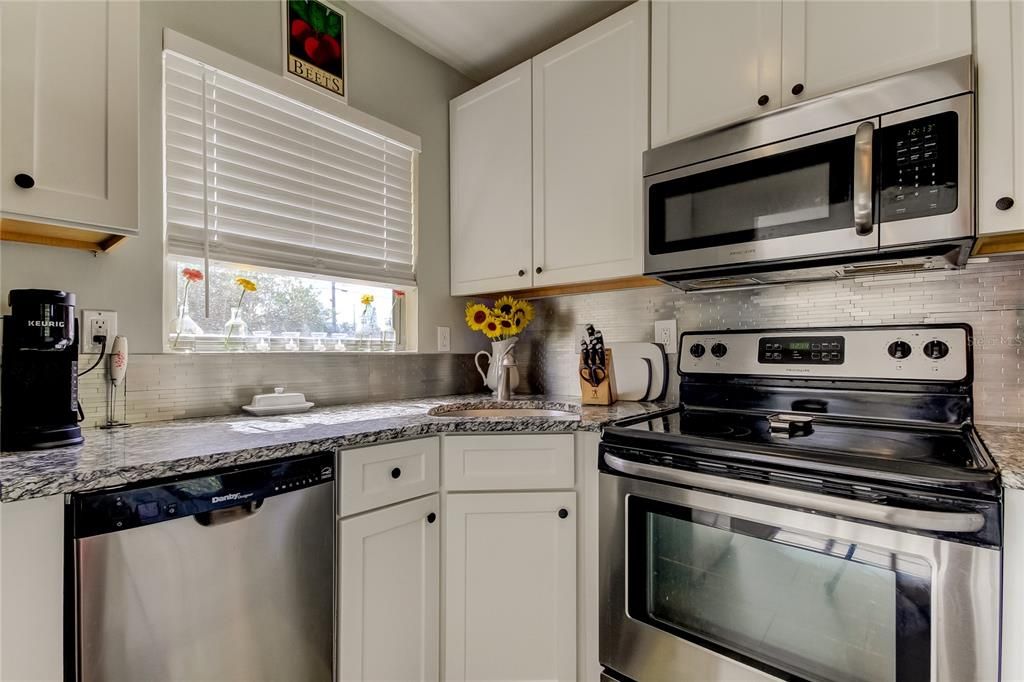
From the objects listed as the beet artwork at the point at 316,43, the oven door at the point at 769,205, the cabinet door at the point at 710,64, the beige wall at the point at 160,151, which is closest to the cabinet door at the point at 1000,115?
the oven door at the point at 769,205

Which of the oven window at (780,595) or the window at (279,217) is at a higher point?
the window at (279,217)

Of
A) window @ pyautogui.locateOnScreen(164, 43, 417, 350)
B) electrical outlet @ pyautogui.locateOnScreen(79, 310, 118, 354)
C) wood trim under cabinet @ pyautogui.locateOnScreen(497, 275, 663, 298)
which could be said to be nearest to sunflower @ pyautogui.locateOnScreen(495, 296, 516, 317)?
wood trim under cabinet @ pyautogui.locateOnScreen(497, 275, 663, 298)

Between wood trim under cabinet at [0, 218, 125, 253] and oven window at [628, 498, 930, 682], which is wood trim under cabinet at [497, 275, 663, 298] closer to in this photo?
oven window at [628, 498, 930, 682]

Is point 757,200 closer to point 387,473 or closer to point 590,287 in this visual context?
point 590,287

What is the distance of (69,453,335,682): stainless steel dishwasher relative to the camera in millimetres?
915

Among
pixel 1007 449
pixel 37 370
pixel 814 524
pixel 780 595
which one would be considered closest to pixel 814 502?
pixel 814 524

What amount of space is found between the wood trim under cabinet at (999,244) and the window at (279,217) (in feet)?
6.23

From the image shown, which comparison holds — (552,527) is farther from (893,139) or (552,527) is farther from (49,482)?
(893,139)

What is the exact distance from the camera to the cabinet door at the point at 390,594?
1.29m

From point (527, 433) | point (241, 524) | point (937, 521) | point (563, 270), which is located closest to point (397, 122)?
point (563, 270)

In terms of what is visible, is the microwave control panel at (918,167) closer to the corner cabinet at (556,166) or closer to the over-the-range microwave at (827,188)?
the over-the-range microwave at (827,188)

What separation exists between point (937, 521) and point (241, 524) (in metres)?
1.41

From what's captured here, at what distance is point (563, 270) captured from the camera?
76.0 inches

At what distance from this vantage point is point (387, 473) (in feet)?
4.52
